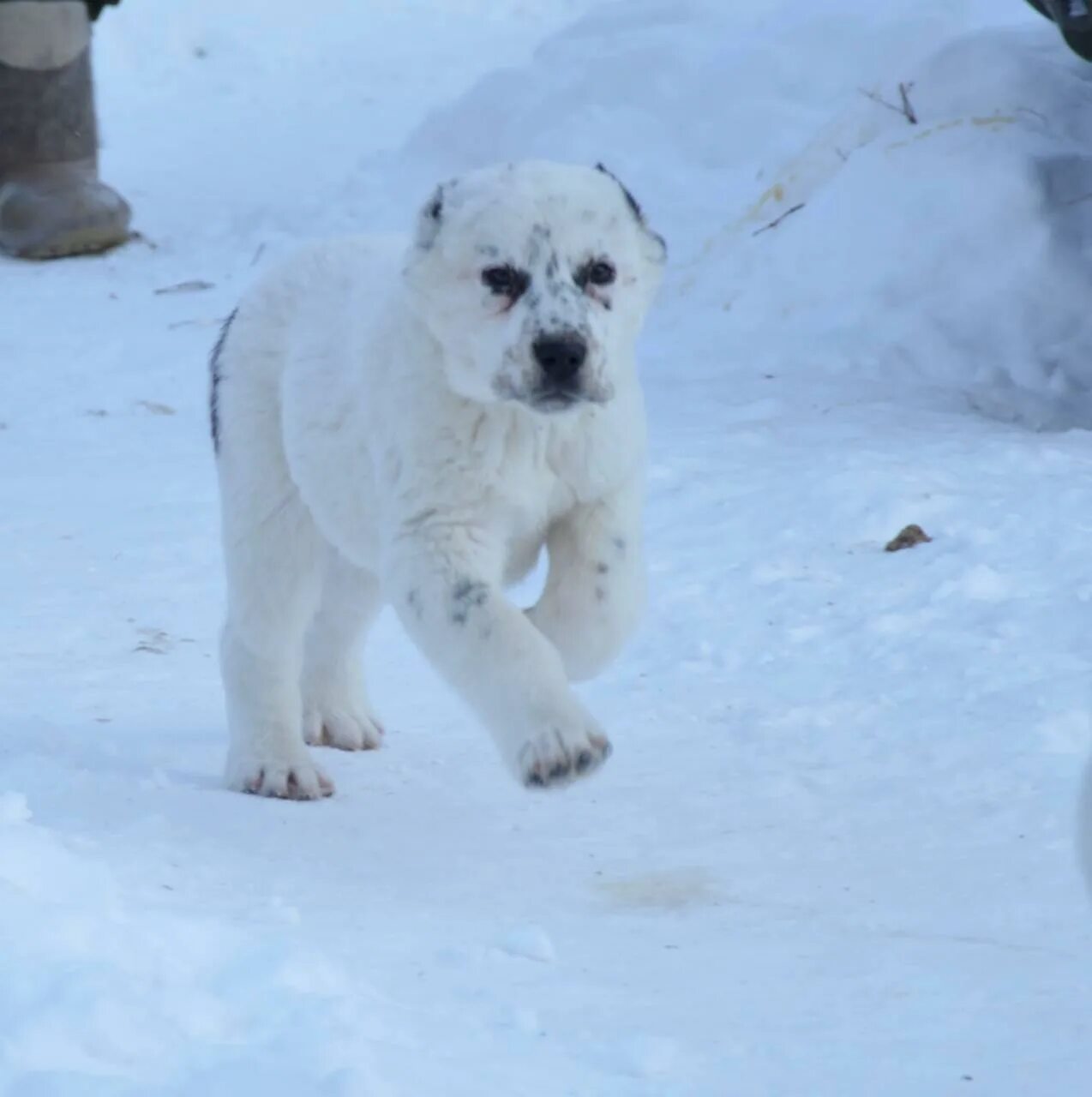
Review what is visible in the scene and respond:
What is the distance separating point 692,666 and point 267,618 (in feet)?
4.25

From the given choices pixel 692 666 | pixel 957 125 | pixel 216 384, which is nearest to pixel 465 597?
pixel 216 384

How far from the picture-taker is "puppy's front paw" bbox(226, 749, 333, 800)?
463cm

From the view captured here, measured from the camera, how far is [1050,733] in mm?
4672

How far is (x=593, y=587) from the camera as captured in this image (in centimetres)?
402

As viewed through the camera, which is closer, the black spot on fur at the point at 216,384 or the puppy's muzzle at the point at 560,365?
the puppy's muzzle at the point at 560,365

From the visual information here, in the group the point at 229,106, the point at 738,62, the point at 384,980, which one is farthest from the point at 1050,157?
the point at 229,106

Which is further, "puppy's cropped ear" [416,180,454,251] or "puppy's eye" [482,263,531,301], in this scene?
"puppy's cropped ear" [416,180,454,251]

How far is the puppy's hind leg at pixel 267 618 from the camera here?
4688 millimetres

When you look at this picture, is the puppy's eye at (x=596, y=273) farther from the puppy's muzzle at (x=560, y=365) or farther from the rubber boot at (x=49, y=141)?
the rubber boot at (x=49, y=141)

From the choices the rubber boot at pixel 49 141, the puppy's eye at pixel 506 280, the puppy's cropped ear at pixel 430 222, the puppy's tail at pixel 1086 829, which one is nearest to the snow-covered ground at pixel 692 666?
the rubber boot at pixel 49 141

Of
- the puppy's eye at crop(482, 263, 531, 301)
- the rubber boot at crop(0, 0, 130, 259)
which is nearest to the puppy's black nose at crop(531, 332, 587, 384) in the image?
the puppy's eye at crop(482, 263, 531, 301)

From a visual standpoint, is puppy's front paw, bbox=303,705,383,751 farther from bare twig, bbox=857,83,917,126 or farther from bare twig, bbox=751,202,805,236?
bare twig, bbox=857,83,917,126

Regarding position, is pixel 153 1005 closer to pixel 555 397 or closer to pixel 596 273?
pixel 555 397

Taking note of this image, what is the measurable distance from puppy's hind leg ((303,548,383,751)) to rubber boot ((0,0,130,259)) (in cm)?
659
